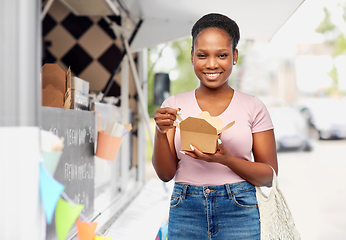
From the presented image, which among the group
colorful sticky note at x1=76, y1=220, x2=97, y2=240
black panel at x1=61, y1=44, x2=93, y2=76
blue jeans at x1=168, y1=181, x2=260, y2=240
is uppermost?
black panel at x1=61, y1=44, x2=93, y2=76

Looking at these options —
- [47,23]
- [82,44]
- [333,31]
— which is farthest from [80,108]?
[333,31]

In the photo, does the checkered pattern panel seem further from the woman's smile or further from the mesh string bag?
the mesh string bag

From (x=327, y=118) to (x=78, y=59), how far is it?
11.4 meters

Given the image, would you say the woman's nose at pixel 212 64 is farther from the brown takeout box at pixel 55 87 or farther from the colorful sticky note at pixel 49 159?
the brown takeout box at pixel 55 87

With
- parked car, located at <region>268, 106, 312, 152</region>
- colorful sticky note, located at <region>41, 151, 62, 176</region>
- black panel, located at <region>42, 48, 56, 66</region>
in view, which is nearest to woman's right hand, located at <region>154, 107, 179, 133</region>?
colorful sticky note, located at <region>41, 151, 62, 176</region>

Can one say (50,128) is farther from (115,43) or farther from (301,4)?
(115,43)

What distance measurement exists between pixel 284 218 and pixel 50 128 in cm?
105

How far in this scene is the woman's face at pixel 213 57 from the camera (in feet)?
3.76

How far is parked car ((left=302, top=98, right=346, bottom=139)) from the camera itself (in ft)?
42.8

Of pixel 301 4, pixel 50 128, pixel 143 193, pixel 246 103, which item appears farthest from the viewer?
pixel 143 193

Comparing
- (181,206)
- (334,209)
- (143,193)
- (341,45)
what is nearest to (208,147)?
(181,206)

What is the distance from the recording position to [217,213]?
1.10m

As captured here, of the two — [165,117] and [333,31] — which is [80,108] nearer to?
[165,117]

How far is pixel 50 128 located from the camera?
60.2 inches
